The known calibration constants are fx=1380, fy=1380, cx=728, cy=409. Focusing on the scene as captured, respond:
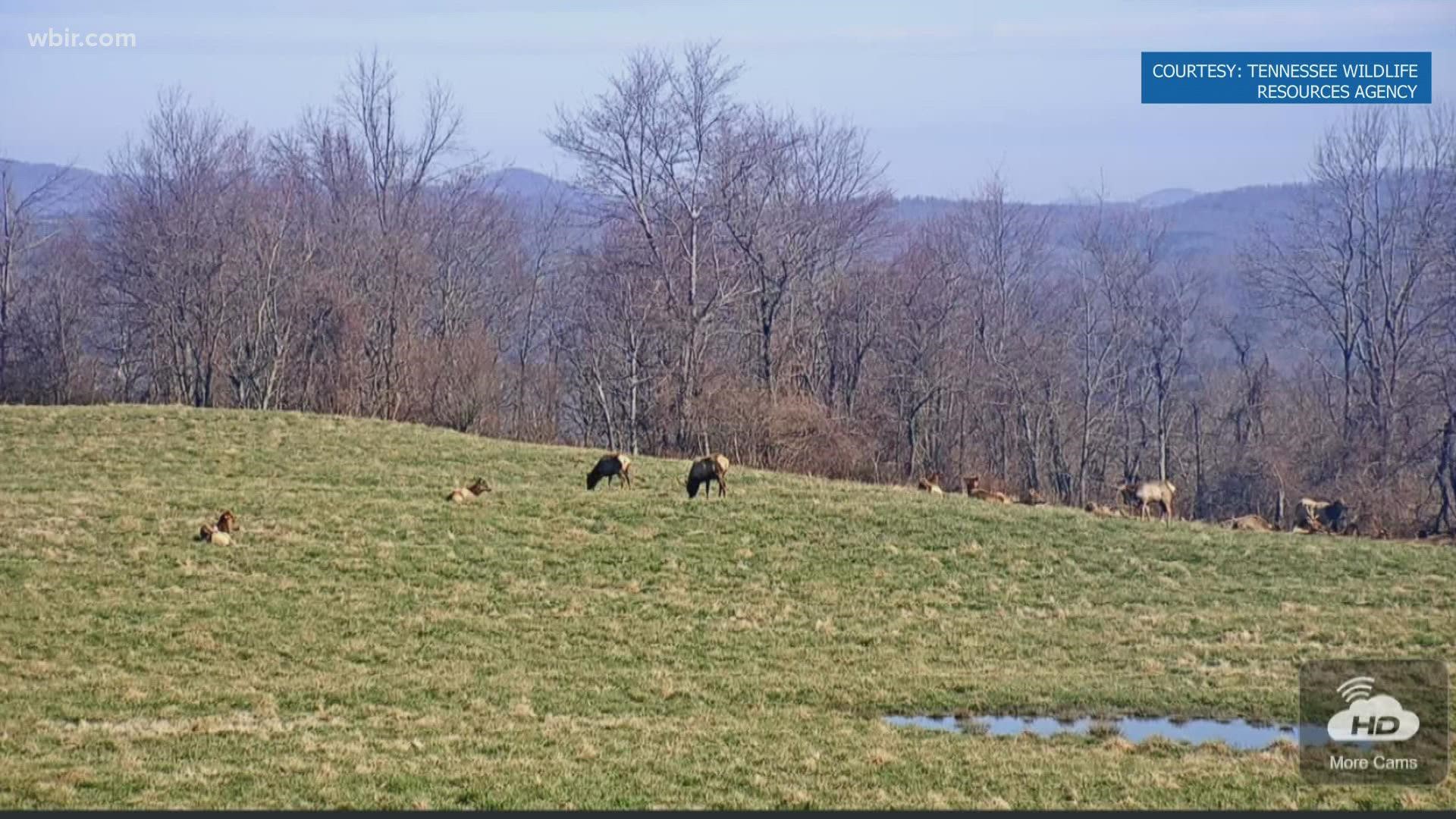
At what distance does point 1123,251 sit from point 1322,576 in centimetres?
4930

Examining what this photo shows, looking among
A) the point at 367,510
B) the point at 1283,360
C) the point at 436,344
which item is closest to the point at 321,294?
the point at 436,344

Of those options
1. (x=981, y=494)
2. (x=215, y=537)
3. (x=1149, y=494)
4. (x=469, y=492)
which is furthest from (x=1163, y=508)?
(x=215, y=537)

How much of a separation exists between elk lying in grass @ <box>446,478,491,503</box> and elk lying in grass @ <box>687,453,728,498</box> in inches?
158

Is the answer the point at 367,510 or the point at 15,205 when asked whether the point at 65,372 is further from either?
the point at 367,510

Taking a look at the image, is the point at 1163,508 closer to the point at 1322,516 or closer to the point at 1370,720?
the point at 1322,516

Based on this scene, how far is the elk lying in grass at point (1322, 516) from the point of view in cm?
3219

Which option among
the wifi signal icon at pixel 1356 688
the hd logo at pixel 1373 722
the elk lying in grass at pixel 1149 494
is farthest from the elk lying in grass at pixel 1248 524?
the wifi signal icon at pixel 1356 688

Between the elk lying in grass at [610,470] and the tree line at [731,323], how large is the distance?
12.5 meters

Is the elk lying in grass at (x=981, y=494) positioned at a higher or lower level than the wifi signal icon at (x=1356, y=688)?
higher

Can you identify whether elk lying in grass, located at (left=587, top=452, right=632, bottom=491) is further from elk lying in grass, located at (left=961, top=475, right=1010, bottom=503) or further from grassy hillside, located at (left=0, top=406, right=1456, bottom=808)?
elk lying in grass, located at (left=961, top=475, right=1010, bottom=503)

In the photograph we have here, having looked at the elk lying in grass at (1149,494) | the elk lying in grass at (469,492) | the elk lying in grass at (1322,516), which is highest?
the elk lying in grass at (469,492)

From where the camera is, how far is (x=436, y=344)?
5016cm

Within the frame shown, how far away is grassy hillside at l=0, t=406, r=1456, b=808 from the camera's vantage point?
37.3 feet

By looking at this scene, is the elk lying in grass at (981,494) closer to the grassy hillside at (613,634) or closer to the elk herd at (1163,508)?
the elk herd at (1163,508)
